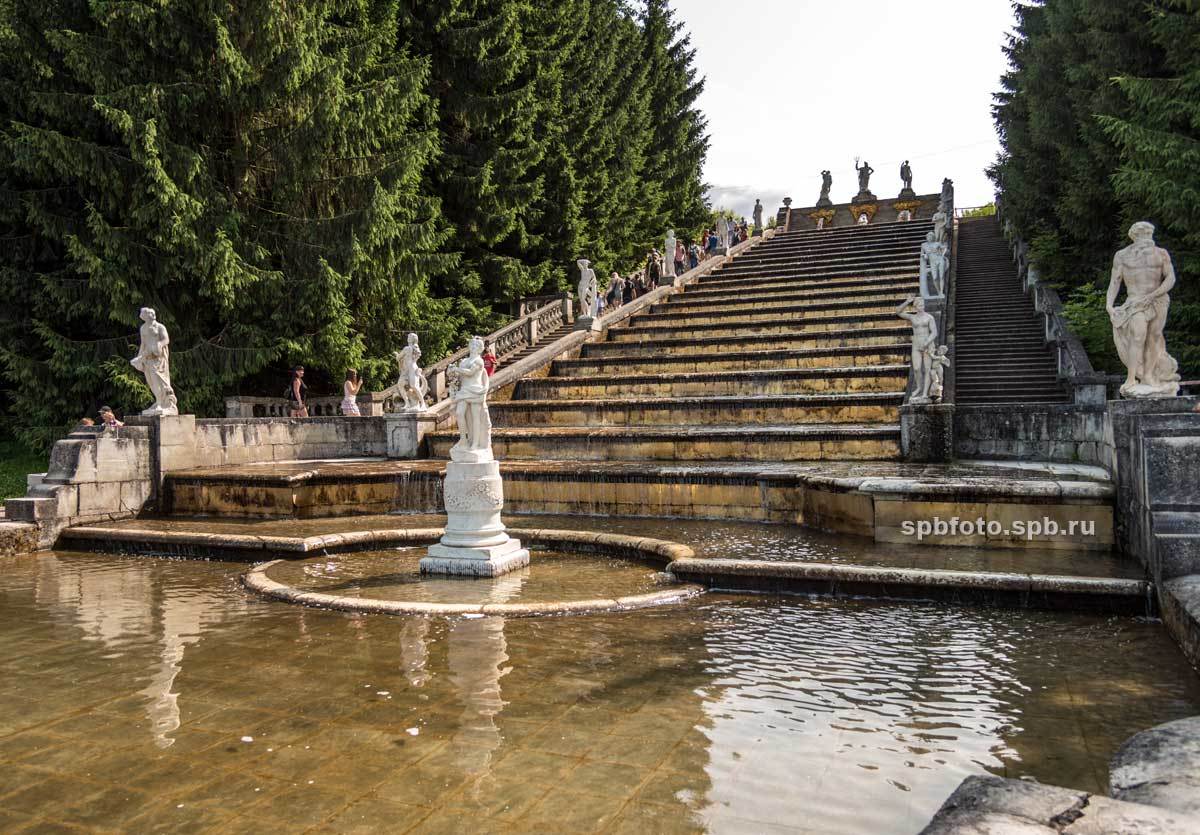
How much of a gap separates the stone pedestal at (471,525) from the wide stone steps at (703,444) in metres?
6.06

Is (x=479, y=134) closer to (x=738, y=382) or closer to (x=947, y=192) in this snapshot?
(x=738, y=382)

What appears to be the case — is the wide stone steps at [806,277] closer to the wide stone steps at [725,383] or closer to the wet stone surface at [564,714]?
the wide stone steps at [725,383]

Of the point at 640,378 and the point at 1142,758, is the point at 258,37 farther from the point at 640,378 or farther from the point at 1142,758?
the point at 1142,758

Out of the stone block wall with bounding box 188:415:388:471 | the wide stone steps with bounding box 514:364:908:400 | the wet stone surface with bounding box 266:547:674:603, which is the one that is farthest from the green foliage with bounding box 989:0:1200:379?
the stone block wall with bounding box 188:415:388:471

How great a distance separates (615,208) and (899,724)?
99.1ft

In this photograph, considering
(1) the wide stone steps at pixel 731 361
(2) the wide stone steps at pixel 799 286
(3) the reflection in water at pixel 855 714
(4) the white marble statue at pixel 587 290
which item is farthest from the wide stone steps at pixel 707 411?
(2) the wide stone steps at pixel 799 286

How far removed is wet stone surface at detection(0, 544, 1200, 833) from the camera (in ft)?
11.6

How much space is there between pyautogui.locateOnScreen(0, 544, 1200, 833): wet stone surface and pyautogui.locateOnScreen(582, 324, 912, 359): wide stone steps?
46.8 feet

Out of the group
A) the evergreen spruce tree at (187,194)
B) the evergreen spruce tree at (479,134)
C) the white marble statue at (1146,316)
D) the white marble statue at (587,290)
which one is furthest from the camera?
the evergreen spruce tree at (479,134)

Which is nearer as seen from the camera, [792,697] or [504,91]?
[792,697]

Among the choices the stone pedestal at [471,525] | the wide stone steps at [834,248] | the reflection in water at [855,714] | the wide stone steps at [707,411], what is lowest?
the reflection in water at [855,714]

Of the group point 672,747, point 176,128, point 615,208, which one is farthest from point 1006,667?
point 615,208

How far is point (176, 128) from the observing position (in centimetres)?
1811

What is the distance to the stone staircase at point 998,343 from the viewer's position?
18078 millimetres
